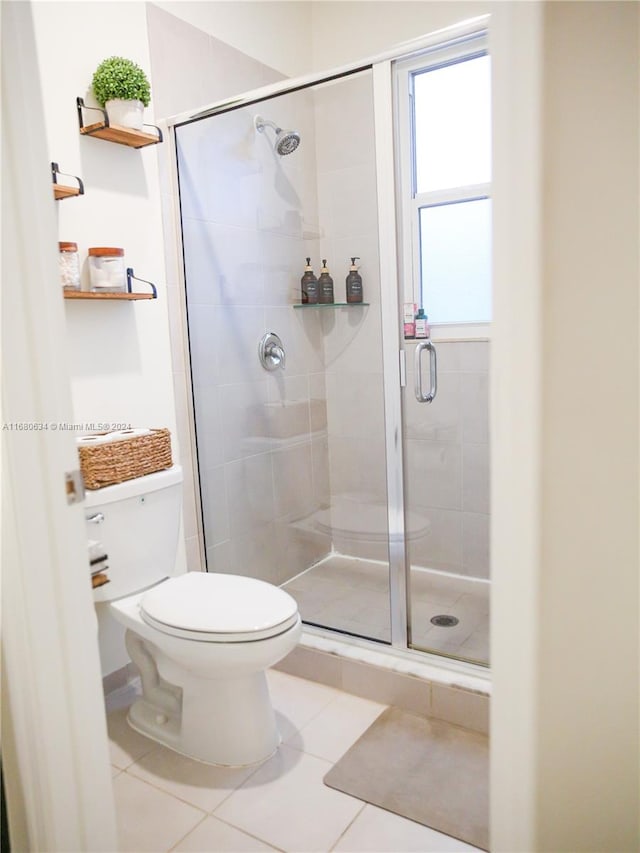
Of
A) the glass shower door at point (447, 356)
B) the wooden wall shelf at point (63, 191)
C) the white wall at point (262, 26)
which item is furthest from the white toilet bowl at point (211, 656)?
the white wall at point (262, 26)

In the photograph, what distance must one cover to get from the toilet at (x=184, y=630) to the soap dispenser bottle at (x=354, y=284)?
1.03 m

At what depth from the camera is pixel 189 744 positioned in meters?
1.88

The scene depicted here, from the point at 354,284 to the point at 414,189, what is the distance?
1.37 feet

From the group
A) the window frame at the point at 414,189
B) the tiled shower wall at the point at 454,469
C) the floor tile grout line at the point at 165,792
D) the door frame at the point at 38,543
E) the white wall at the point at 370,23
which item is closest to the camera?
the door frame at the point at 38,543

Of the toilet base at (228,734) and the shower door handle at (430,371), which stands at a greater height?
the shower door handle at (430,371)

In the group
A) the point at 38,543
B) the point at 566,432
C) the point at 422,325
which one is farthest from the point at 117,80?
the point at 566,432

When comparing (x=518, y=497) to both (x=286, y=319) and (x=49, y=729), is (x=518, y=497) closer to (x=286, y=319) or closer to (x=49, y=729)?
(x=49, y=729)

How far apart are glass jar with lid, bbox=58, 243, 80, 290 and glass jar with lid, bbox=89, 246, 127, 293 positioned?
70 millimetres

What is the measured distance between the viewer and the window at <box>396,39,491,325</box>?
2430mm

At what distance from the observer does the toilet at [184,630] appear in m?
1.72

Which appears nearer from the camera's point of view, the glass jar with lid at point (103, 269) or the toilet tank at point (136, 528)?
the toilet tank at point (136, 528)

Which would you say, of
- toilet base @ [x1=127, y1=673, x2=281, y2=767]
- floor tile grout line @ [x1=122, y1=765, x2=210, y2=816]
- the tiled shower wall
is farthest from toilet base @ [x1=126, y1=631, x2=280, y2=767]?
the tiled shower wall

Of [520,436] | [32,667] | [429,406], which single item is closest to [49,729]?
[32,667]

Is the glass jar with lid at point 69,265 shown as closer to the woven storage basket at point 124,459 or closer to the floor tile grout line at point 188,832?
the woven storage basket at point 124,459
